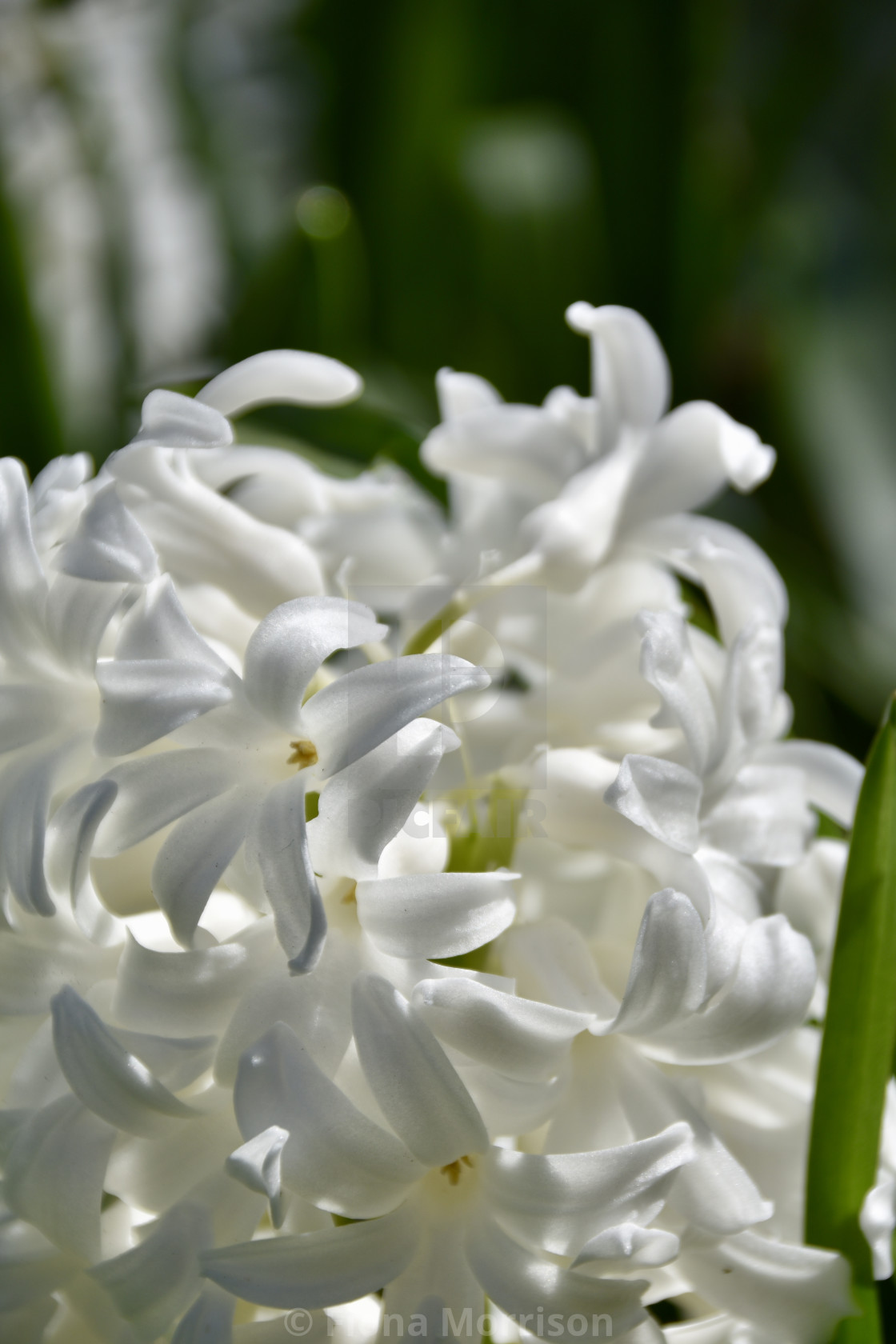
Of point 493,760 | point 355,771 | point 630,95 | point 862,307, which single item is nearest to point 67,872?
point 355,771

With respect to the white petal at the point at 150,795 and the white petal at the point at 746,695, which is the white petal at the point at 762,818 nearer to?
the white petal at the point at 746,695

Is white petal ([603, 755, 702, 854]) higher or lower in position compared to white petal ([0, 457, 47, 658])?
lower

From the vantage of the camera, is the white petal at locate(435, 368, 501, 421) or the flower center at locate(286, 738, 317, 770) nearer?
the flower center at locate(286, 738, 317, 770)

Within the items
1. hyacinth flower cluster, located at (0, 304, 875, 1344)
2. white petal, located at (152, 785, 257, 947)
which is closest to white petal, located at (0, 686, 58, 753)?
hyacinth flower cluster, located at (0, 304, 875, 1344)

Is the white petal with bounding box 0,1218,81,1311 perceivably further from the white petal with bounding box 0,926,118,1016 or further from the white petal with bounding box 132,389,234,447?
the white petal with bounding box 132,389,234,447

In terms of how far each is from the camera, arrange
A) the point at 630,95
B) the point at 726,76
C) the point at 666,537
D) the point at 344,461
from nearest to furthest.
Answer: the point at 666,537 < the point at 344,461 < the point at 630,95 < the point at 726,76

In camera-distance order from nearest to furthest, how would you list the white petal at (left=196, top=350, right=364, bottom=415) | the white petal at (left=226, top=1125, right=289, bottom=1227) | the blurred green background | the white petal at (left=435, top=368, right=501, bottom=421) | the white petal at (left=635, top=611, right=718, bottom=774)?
the white petal at (left=226, top=1125, right=289, bottom=1227), the white petal at (left=635, top=611, right=718, bottom=774), the white petal at (left=196, top=350, right=364, bottom=415), the white petal at (left=435, top=368, right=501, bottom=421), the blurred green background

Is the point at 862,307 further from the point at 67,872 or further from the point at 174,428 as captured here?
the point at 67,872
